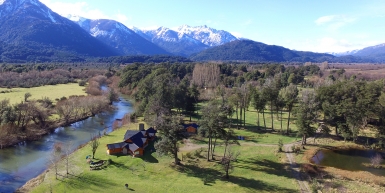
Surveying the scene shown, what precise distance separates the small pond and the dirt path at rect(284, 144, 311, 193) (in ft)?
10.5

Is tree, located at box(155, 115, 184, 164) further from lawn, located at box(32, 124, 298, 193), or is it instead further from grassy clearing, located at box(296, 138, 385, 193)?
grassy clearing, located at box(296, 138, 385, 193)

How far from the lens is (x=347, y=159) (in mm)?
40188

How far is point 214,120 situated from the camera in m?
36.1

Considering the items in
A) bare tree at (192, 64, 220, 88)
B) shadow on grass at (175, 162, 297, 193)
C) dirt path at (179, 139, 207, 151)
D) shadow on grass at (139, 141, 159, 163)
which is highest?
bare tree at (192, 64, 220, 88)

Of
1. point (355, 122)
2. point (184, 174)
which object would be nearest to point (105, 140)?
Answer: point (184, 174)

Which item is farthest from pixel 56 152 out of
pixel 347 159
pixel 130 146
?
pixel 347 159

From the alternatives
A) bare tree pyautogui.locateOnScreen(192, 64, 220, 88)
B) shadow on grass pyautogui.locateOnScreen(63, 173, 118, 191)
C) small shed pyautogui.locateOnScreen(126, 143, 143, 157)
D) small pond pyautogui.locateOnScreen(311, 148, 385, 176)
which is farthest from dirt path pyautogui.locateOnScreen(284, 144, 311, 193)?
bare tree pyautogui.locateOnScreen(192, 64, 220, 88)

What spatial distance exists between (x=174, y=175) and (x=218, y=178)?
232 inches

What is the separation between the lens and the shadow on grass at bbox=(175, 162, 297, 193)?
3036cm

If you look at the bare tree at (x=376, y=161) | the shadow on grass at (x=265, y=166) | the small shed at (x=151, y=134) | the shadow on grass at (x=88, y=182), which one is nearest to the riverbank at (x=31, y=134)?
the shadow on grass at (x=88, y=182)

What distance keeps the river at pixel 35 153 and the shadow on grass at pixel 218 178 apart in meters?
20.9

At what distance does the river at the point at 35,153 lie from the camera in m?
33.8

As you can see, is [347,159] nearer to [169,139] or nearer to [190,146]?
[190,146]

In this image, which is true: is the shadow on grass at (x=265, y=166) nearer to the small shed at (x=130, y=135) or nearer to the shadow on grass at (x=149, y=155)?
the shadow on grass at (x=149, y=155)
